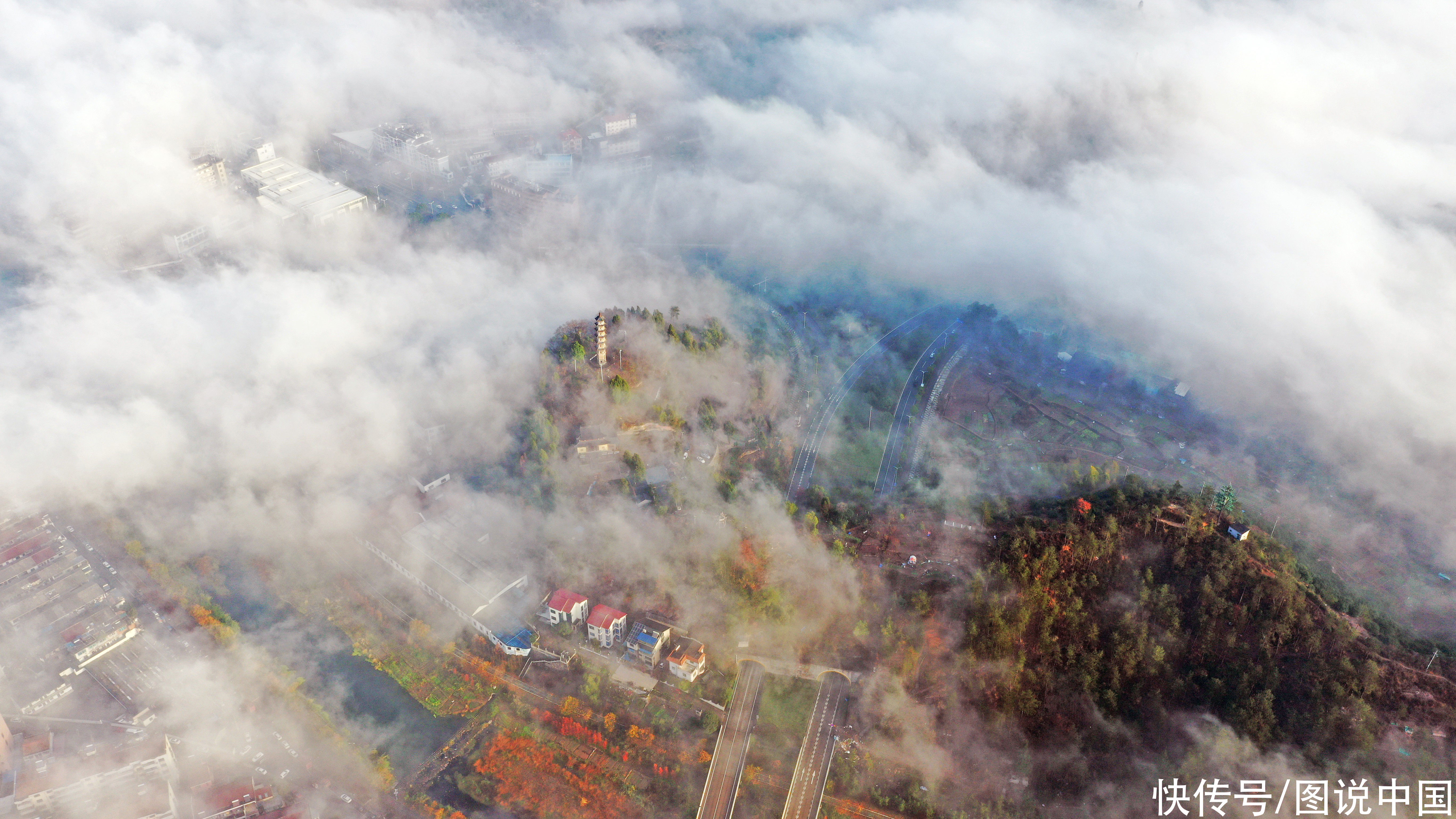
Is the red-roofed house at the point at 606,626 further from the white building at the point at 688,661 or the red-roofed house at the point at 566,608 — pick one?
the white building at the point at 688,661

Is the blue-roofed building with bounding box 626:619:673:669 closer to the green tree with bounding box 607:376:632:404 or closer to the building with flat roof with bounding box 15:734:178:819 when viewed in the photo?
the green tree with bounding box 607:376:632:404

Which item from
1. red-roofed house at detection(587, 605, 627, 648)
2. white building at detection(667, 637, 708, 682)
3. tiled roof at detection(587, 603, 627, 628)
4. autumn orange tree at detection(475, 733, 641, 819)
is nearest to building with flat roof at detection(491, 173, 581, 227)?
tiled roof at detection(587, 603, 627, 628)

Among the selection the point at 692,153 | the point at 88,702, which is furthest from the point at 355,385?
the point at 692,153

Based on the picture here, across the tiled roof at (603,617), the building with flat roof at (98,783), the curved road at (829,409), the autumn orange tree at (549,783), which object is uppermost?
the curved road at (829,409)

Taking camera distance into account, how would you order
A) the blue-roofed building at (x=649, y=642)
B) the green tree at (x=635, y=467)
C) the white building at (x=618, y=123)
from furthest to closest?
the white building at (x=618, y=123) < the green tree at (x=635, y=467) < the blue-roofed building at (x=649, y=642)

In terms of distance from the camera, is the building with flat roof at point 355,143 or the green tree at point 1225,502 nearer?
the green tree at point 1225,502

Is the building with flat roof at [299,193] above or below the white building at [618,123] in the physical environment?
below

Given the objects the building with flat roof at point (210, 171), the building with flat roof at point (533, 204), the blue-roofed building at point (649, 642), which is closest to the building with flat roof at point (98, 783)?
the blue-roofed building at point (649, 642)

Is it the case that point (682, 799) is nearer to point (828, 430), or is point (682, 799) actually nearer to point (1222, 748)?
point (1222, 748)
